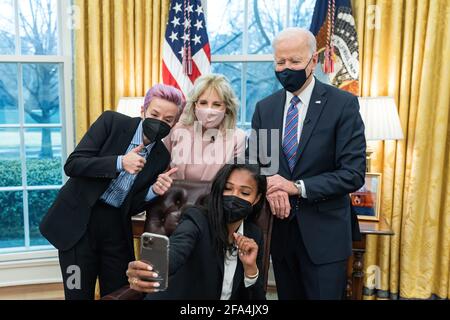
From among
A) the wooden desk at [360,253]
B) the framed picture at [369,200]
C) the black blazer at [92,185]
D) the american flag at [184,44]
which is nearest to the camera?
the black blazer at [92,185]

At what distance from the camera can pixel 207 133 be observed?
1.78 metres

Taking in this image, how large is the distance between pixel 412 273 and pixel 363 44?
5.50ft

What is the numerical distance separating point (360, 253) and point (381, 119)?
2.80 feet

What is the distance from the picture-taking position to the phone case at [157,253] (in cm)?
106

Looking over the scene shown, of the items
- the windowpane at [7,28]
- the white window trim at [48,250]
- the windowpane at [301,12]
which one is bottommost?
the white window trim at [48,250]

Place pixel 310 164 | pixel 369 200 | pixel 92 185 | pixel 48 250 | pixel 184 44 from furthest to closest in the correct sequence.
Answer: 1. pixel 48 250
2. pixel 184 44
3. pixel 369 200
4. pixel 92 185
5. pixel 310 164

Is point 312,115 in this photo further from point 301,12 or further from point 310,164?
point 301,12

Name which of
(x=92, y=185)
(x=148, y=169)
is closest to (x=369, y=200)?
(x=148, y=169)

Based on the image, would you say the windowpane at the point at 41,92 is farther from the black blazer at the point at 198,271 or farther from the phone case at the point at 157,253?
the phone case at the point at 157,253

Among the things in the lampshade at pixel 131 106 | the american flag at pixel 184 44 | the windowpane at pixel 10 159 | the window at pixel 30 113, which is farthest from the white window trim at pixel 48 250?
the american flag at pixel 184 44

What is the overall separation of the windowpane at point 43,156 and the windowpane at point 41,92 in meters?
0.11

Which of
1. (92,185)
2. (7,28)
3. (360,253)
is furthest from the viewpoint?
(7,28)
